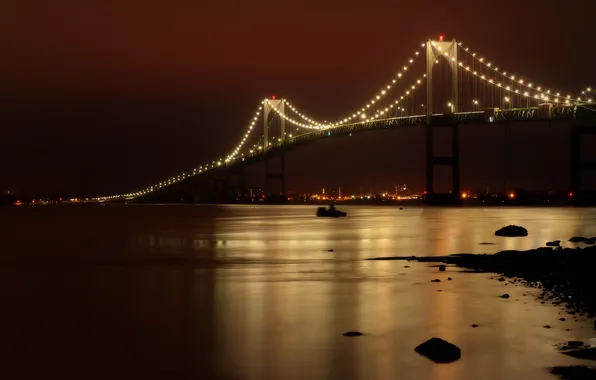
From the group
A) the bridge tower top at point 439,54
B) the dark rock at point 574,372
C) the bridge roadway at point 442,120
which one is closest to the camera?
the dark rock at point 574,372

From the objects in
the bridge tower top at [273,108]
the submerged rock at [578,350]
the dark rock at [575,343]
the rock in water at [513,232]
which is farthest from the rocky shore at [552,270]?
the bridge tower top at [273,108]

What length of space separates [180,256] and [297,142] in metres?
51.7

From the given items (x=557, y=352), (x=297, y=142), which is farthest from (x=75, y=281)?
(x=297, y=142)

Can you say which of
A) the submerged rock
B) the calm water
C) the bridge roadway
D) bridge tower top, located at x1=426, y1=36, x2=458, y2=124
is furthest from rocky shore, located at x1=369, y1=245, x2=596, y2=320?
bridge tower top, located at x1=426, y1=36, x2=458, y2=124

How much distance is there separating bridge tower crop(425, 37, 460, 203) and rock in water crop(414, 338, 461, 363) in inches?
2136

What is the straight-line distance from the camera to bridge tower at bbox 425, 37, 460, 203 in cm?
6359

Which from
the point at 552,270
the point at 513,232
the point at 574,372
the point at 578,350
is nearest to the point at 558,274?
the point at 552,270

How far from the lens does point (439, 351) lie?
9.38 meters

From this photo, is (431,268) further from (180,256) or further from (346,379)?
(346,379)

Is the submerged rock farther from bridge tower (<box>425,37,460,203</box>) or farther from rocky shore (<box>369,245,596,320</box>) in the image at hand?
bridge tower (<box>425,37,460,203</box>)

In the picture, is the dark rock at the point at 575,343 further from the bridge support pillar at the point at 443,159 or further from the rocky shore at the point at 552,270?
the bridge support pillar at the point at 443,159

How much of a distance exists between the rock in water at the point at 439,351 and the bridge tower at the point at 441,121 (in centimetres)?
5426

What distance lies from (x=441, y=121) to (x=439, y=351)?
181 ft

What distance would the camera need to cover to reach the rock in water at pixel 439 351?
30.4 ft
